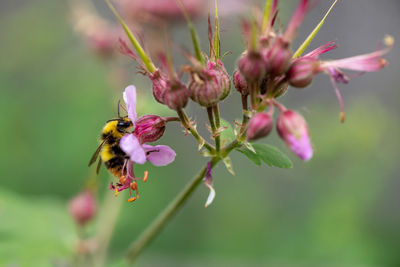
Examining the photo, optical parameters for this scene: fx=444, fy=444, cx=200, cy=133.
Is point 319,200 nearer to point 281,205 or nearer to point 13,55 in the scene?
point 281,205

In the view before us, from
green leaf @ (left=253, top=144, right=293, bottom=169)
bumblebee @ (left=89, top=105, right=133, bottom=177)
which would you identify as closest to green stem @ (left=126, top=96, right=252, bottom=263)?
green leaf @ (left=253, top=144, right=293, bottom=169)

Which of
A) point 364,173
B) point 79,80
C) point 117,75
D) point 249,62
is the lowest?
point 364,173

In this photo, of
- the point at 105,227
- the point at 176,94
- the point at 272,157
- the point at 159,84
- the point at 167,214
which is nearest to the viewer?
the point at 176,94

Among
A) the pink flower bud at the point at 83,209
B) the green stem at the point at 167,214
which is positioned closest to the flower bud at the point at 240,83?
the green stem at the point at 167,214

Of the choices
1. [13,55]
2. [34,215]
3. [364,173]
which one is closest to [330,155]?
[364,173]

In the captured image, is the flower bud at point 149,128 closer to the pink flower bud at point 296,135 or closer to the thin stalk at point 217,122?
the thin stalk at point 217,122

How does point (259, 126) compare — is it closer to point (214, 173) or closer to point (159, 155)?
point (159, 155)

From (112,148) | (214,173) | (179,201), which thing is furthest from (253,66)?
(214,173)
